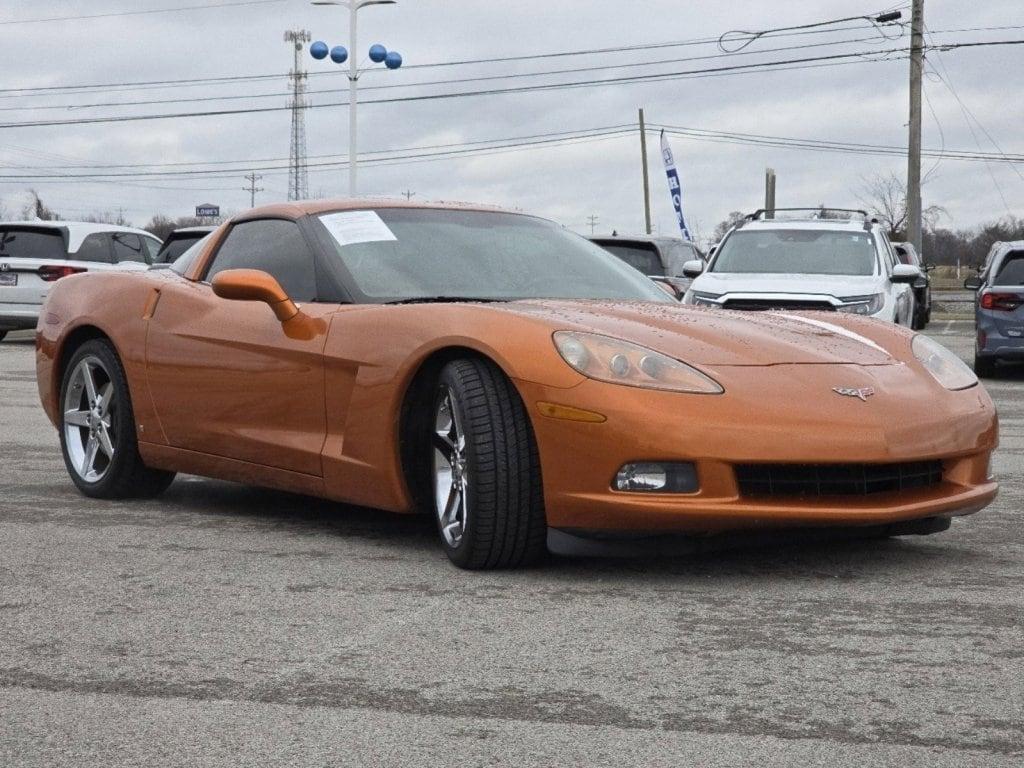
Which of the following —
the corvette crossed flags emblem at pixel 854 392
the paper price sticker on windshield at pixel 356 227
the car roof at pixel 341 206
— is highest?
the car roof at pixel 341 206

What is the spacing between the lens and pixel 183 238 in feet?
59.5

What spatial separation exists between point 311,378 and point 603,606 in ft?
5.03

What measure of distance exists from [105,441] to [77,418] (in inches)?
10.3

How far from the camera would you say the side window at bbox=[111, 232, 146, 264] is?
21.3 metres

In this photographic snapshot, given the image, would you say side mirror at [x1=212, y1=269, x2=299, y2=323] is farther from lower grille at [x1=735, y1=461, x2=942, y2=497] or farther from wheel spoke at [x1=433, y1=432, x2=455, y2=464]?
lower grille at [x1=735, y1=461, x2=942, y2=497]

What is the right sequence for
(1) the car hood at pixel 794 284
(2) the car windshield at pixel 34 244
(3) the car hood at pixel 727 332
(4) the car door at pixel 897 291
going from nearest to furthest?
(3) the car hood at pixel 727 332 < (1) the car hood at pixel 794 284 < (4) the car door at pixel 897 291 < (2) the car windshield at pixel 34 244

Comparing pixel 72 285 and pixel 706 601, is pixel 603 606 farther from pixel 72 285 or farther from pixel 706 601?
pixel 72 285

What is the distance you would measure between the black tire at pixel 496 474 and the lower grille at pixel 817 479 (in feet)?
2.04

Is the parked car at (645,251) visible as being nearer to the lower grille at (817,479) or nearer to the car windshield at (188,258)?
the car windshield at (188,258)

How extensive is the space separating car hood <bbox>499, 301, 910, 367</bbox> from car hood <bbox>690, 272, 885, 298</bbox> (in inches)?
326

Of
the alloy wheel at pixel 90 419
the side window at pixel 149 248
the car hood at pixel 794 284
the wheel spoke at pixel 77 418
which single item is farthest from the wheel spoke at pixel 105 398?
the side window at pixel 149 248

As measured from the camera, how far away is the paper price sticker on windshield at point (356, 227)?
233 inches

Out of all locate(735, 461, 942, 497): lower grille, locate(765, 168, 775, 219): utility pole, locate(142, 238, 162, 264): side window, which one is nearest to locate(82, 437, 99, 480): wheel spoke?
locate(735, 461, 942, 497): lower grille

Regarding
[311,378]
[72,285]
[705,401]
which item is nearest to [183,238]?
[72,285]
